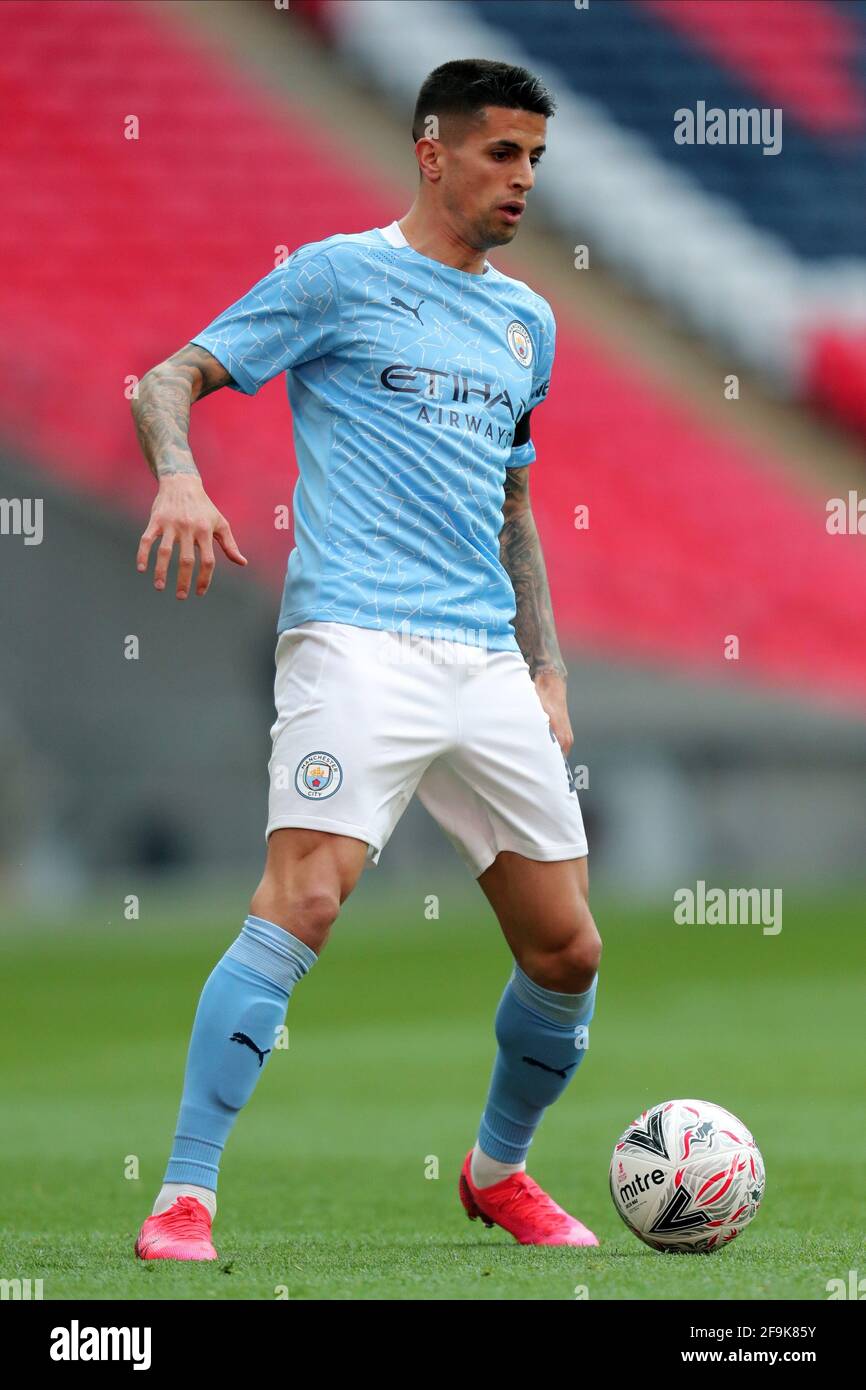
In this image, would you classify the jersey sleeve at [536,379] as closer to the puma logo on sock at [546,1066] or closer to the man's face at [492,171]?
the man's face at [492,171]

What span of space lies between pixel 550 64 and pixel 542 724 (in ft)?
40.3

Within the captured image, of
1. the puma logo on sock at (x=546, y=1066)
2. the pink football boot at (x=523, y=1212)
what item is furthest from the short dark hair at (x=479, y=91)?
the pink football boot at (x=523, y=1212)

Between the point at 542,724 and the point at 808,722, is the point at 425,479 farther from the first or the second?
the point at 808,722

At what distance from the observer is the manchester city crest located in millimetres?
3824

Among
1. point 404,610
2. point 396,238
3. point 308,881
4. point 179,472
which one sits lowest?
point 308,881

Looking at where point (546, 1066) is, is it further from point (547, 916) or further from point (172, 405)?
point (172, 405)

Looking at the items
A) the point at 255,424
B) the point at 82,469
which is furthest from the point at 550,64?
the point at 82,469

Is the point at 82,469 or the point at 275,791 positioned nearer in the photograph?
the point at 275,791

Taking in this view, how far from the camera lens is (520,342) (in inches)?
152

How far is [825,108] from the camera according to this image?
49.8 feet

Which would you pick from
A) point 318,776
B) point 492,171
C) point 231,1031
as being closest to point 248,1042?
point 231,1031

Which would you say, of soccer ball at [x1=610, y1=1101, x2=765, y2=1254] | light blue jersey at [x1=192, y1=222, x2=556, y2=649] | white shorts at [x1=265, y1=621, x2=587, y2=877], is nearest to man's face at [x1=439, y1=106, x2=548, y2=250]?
light blue jersey at [x1=192, y1=222, x2=556, y2=649]

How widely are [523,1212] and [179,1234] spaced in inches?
33.0

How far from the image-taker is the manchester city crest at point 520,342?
12.5 ft
